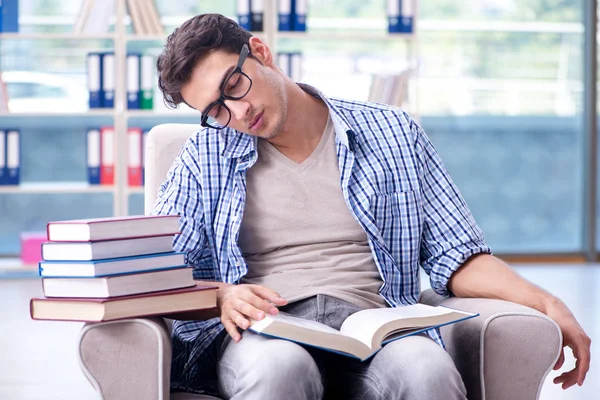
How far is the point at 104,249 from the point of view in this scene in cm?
134

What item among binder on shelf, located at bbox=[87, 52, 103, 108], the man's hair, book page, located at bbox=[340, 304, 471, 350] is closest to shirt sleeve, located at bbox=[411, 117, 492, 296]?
book page, located at bbox=[340, 304, 471, 350]

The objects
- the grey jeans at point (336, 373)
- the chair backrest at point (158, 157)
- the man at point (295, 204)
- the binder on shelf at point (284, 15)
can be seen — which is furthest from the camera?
the binder on shelf at point (284, 15)

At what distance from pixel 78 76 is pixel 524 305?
4.08m

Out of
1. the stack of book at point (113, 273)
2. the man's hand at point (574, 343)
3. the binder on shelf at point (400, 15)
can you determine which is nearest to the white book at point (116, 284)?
the stack of book at point (113, 273)

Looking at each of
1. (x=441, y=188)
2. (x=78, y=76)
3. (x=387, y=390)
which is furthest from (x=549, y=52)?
(x=387, y=390)

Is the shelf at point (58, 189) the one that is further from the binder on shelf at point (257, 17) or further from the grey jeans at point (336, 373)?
the grey jeans at point (336, 373)

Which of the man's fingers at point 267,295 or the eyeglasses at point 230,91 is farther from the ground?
the eyeglasses at point 230,91

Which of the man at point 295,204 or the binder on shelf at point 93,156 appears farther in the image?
the binder on shelf at point 93,156

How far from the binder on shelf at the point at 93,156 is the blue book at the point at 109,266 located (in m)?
3.15

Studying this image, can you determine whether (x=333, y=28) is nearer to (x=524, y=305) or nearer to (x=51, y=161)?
(x=51, y=161)

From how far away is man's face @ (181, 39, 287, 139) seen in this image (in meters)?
1.59

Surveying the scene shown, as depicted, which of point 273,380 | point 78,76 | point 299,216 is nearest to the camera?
point 273,380

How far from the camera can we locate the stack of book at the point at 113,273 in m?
1.32

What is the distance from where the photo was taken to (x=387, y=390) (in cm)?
133
